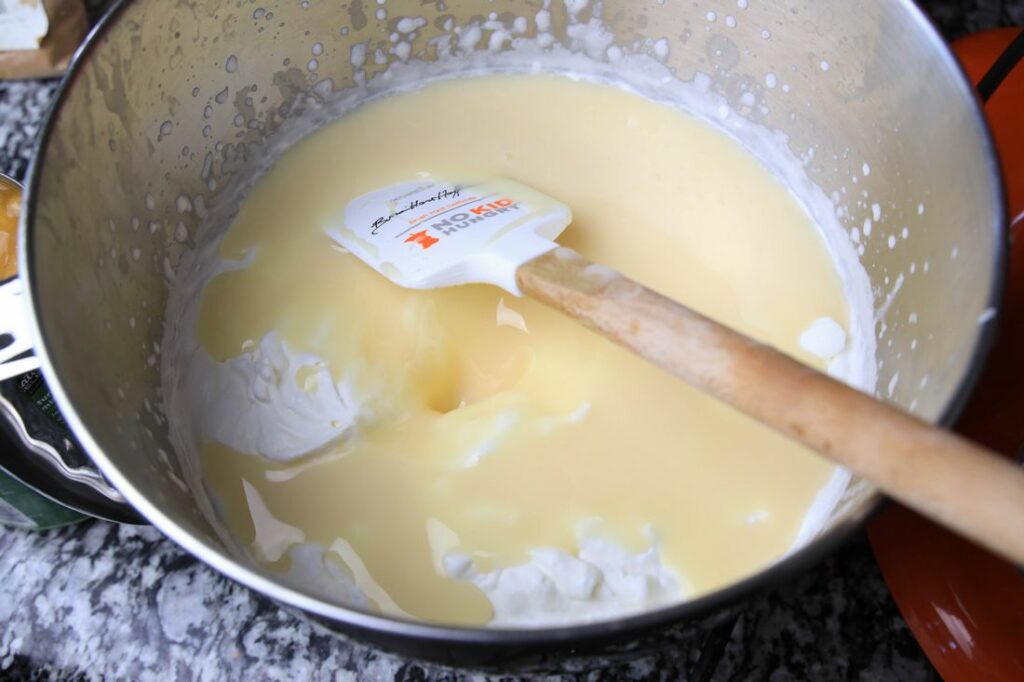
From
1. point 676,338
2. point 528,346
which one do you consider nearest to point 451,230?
point 528,346

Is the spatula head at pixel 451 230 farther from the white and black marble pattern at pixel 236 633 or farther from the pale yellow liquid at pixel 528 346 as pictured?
the white and black marble pattern at pixel 236 633

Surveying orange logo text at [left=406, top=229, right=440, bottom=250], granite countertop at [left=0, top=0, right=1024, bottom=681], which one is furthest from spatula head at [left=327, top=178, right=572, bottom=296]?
granite countertop at [left=0, top=0, right=1024, bottom=681]

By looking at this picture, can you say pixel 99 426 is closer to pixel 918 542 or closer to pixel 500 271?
pixel 500 271

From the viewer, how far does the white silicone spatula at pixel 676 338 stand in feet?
1.78

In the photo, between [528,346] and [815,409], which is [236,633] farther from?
[815,409]

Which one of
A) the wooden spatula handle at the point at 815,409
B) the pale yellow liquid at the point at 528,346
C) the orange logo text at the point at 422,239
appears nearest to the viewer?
the wooden spatula handle at the point at 815,409

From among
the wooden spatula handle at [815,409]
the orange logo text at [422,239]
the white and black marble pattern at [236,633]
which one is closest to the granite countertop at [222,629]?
the white and black marble pattern at [236,633]

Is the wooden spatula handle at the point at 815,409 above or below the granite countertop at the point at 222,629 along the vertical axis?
above

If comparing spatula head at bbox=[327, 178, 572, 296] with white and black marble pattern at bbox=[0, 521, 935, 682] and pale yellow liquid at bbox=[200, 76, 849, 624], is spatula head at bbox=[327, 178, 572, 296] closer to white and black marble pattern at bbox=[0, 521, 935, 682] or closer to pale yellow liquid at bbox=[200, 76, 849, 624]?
pale yellow liquid at bbox=[200, 76, 849, 624]

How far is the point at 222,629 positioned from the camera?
3.00 feet

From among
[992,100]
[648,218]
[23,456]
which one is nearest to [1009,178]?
[992,100]

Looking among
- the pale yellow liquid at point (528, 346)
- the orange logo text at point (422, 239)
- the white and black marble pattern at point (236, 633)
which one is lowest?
the white and black marble pattern at point (236, 633)

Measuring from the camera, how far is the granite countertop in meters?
0.88

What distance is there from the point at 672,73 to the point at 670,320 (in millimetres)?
569
